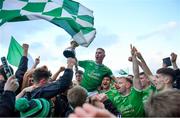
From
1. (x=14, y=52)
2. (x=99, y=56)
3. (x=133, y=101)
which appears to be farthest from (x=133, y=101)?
(x=14, y=52)

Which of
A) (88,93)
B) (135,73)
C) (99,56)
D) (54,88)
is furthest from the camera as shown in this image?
(99,56)

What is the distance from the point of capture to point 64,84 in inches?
186

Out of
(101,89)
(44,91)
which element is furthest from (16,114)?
(101,89)

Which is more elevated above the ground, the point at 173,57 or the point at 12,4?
the point at 12,4

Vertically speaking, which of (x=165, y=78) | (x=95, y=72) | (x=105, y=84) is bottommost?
(x=105, y=84)

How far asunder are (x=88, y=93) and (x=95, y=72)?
149 centimetres

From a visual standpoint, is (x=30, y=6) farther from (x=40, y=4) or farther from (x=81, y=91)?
(x=81, y=91)

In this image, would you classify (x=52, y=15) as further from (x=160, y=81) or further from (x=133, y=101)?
(x=133, y=101)

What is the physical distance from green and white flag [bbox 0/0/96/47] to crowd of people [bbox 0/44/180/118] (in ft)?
1.92

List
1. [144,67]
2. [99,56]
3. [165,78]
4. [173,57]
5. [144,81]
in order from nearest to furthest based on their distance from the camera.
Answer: [165,78] → [144,67] → [144,81] → [173,57] → [99,56]

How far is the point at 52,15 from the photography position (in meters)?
7.41

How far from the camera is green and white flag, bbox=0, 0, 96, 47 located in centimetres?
719

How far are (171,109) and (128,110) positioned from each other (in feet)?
12.3

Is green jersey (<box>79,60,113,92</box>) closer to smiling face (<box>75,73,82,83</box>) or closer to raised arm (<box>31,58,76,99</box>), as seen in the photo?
smiling face (<box>75,73,82,83</box>)
